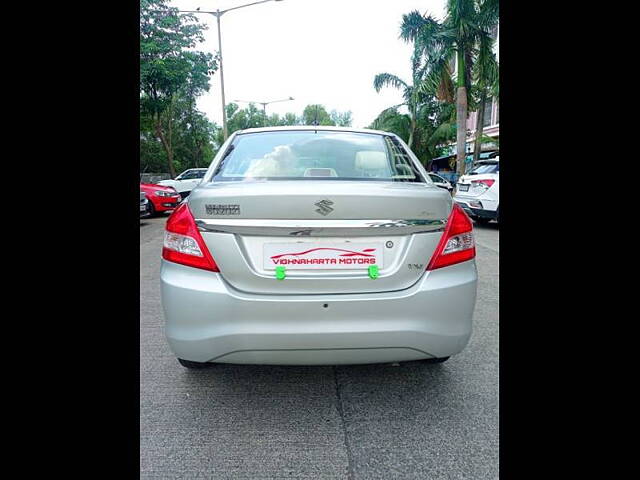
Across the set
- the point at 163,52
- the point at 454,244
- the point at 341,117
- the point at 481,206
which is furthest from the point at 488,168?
the point at 341,117

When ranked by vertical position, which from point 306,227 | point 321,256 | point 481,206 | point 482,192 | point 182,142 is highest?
point 182,142

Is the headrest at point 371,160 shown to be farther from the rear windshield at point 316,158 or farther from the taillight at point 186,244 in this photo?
the taillight at point 186,244

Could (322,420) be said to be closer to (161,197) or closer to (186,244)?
(186,244)

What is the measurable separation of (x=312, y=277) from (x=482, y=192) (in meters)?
8.29

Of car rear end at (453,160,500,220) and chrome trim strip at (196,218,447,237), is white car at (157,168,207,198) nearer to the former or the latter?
car rear end at (453,160,500,220)

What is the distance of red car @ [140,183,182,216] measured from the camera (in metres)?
12.3

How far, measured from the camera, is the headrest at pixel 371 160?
8.79ft

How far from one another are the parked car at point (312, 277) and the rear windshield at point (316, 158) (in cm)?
49

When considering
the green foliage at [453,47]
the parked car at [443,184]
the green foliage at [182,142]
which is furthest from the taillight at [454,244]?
the green foliage at [182,142]

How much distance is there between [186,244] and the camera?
1981mm

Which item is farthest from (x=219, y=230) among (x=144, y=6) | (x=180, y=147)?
(x=180, y=147)

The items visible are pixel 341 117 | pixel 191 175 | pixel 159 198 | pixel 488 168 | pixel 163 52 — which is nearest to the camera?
pixel 488 168

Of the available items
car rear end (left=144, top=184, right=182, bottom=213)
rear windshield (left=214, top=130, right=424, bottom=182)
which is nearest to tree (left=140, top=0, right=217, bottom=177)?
car rear end (left=144, top=184, right=182, bottom=213)
